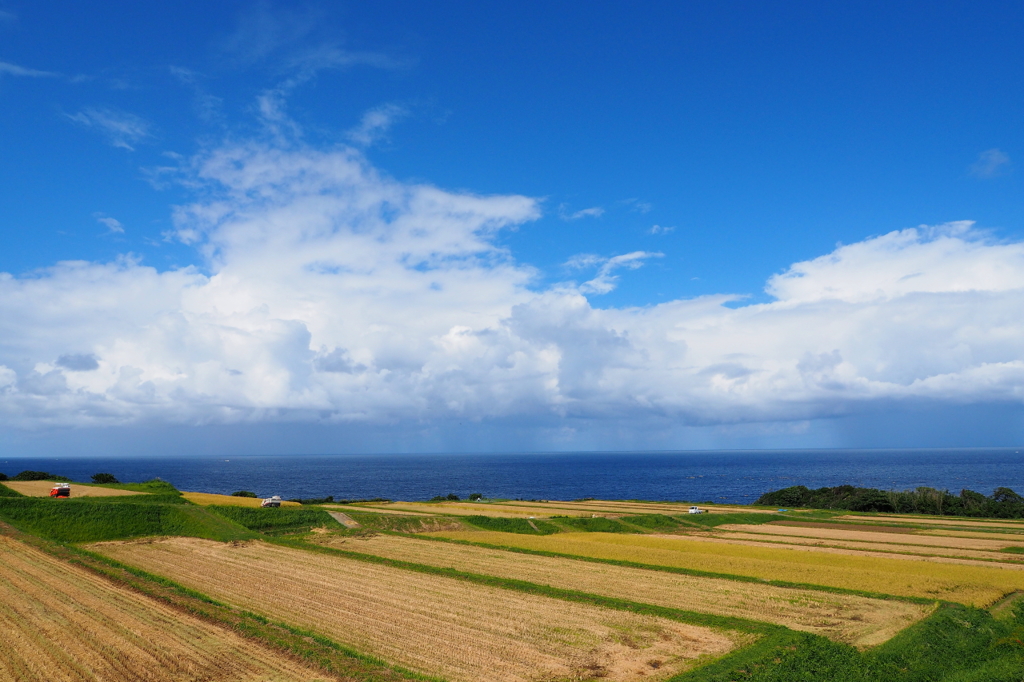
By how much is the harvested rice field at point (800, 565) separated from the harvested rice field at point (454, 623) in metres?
15.6

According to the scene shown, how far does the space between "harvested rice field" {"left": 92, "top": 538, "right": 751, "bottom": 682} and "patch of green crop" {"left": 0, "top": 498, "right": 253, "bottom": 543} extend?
11.9m

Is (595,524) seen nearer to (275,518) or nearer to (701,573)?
(701,573)

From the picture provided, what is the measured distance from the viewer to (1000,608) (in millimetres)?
32406

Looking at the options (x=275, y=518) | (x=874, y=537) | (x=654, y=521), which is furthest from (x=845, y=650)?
(x=654, y=521)

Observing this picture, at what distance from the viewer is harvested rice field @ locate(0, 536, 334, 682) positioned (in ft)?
65.4

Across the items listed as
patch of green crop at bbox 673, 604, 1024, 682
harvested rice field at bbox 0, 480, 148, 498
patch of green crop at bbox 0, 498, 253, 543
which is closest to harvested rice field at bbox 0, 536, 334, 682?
patch of green crop at bbox 673, 604, 1024, 682

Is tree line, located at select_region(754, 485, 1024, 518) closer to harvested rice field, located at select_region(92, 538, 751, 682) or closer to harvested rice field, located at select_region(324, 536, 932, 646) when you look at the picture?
harvested rice field, located at select_region(324, 536, 932, 646)

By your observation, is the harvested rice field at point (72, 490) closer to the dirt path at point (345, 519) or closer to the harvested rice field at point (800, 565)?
the dirt path at point (345, 519)

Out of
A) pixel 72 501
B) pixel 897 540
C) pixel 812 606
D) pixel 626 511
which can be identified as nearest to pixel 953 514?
pixel 897 540

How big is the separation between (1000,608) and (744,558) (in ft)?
53.5

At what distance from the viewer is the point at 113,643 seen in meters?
22.6

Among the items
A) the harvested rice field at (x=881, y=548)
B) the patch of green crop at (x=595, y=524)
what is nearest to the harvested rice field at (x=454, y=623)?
the patch of green crop at (x=595, y=524)

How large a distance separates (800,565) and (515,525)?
3002 cm

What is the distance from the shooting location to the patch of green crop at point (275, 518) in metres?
56.6
